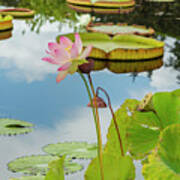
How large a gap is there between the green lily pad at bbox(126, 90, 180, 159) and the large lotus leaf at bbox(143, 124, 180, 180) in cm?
22

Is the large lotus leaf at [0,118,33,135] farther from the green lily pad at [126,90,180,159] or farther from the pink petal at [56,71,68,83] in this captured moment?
the pink petal at [56,71,68,83]

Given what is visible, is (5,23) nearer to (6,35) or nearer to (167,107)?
(6,35)

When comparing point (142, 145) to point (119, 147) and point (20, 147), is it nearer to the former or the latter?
point (119, 147)

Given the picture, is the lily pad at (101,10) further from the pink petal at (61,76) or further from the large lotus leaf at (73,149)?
the pink petal at (61,76)

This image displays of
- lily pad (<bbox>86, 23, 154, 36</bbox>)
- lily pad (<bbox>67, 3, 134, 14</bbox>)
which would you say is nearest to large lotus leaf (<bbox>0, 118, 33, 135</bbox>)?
lily pad (<bbox>86, 23, 154, 36</bbox>)

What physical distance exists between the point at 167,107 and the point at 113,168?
1.01 ft

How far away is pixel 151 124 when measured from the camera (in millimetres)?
1205

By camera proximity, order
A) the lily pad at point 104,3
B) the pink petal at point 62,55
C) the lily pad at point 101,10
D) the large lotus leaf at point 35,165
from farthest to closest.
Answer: the lily pad at point 104,3 → the lily pad at point 101,10 → the large lotus leaf at point 35,165 → the pink petal at point 62,55

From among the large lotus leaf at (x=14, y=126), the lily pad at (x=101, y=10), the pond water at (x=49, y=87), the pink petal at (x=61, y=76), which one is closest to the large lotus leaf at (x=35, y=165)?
the pond water at (x=49, y=87)

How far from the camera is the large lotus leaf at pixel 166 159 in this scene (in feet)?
2.90

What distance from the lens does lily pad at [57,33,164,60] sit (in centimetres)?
386

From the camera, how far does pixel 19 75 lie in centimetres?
344

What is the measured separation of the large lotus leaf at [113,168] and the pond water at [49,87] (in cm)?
94

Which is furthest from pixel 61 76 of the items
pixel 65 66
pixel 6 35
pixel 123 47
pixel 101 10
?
pixel 101 10
